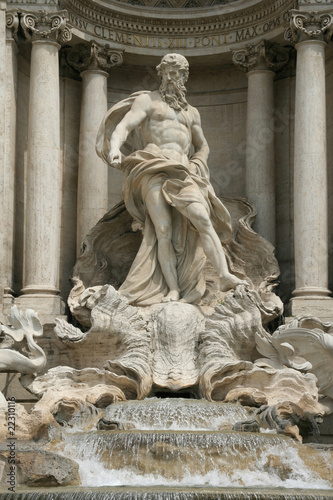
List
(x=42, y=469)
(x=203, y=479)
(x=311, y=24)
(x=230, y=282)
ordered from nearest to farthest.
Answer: (x=42, y=469), (x=203, y=479), (x=230, y=282), (x=311, y=24)

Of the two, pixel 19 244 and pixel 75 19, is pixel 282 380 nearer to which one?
pixel 19 244

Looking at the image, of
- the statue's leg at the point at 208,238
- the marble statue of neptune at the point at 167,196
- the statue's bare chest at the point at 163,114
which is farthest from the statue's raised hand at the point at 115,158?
the statue's leg at the point at 208,238

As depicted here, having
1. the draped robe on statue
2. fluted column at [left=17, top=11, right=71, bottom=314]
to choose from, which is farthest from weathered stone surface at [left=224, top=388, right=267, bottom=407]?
fluted column at [left=17, top=11, right=71, bottom=314]

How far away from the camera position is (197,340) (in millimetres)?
15898

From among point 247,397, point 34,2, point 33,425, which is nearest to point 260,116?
point 34,2

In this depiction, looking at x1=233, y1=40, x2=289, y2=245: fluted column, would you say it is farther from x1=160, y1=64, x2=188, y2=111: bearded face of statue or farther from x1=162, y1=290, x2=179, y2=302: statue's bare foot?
x1=162, y1=290, x2=179, y2=302: statue's bare foot

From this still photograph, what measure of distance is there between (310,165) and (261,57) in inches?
96.6

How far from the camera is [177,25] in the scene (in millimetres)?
19750

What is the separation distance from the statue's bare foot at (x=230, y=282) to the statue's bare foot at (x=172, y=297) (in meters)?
0.67

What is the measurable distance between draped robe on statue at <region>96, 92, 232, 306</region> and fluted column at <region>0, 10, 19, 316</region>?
1.61m

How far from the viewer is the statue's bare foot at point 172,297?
16.5m

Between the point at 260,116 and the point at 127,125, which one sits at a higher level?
the point at 260,116

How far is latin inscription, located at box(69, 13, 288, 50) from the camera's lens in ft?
62.2

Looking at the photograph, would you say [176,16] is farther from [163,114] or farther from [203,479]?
[203,479]
